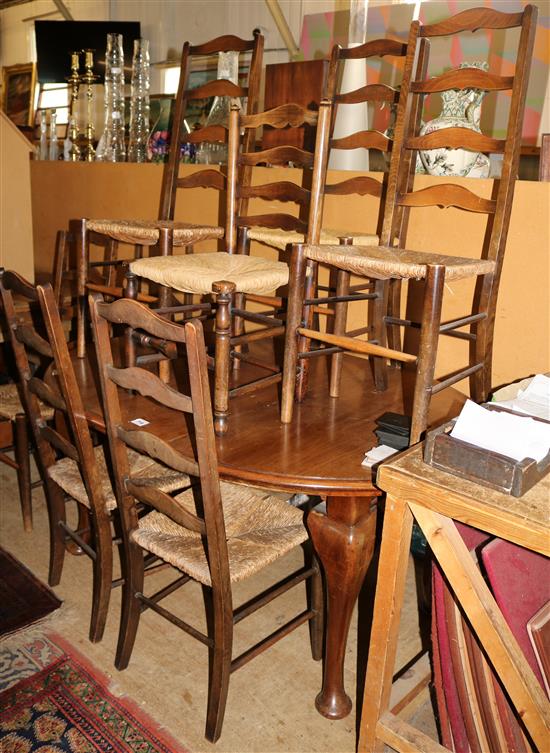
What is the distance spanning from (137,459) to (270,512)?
523mm

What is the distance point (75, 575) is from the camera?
2.11 m

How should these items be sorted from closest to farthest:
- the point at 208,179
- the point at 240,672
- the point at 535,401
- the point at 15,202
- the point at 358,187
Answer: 1. the point at 535,401
2. the point at 240,672
3. the point at 358,187
4. the point at 208,179
5. the point at 15,202

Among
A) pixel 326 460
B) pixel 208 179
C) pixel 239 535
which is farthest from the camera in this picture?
pixel 208 179

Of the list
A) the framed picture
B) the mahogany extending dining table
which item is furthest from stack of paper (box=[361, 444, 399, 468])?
the framed picture

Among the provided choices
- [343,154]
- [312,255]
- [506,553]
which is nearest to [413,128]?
[343,154]

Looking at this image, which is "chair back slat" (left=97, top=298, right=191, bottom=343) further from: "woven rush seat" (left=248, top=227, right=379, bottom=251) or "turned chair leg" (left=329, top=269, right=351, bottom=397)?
"woven rush seat" (left=248, top=227, right=379, bottom=251)

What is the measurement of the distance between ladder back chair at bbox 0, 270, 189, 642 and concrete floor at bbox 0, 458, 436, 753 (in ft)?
0.39

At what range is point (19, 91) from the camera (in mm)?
6316

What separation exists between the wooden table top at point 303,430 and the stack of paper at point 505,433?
0.29 meters

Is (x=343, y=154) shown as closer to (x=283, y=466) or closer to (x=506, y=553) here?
(x=283, y=466)

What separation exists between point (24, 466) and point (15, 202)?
5.52ft

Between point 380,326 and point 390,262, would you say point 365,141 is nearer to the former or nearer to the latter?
point 380,326

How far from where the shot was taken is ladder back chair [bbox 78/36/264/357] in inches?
85.5

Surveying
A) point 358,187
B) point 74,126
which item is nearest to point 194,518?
point 358,187
